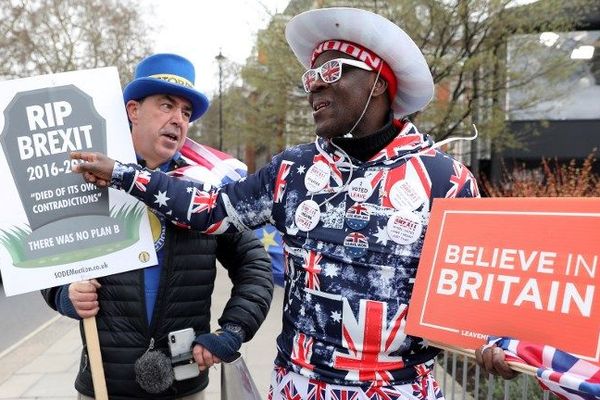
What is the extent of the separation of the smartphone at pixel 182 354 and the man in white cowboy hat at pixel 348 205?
310mm

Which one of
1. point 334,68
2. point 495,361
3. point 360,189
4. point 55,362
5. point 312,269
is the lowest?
point 55,362

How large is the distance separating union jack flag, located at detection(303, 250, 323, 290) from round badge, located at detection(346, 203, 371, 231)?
14 cm

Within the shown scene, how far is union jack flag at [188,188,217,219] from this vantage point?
78.3 inches

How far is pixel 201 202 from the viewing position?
78.9 inches

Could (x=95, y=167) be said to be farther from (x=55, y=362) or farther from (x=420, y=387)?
(x=55, y=362)

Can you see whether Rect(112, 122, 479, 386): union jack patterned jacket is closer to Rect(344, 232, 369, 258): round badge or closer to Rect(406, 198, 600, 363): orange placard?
Rect(344, 232, 369, 258): round badge

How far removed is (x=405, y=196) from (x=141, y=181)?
879 mm

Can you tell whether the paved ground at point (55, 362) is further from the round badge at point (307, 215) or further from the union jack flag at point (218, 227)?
the round badge at point (307, 215)

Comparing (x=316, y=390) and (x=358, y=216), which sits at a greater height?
(x=358, y=216)

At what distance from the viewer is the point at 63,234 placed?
2.01 metres

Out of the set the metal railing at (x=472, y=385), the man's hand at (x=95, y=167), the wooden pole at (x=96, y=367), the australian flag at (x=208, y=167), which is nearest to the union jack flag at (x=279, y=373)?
the wooden pole at (x=96, y=367)

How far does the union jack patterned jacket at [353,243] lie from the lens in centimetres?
178

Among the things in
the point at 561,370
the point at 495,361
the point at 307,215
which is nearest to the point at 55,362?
the point at 307,215

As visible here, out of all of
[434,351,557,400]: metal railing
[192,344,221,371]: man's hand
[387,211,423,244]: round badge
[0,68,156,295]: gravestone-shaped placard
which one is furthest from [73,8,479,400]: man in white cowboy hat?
[434,351,557,400]: metal railing
